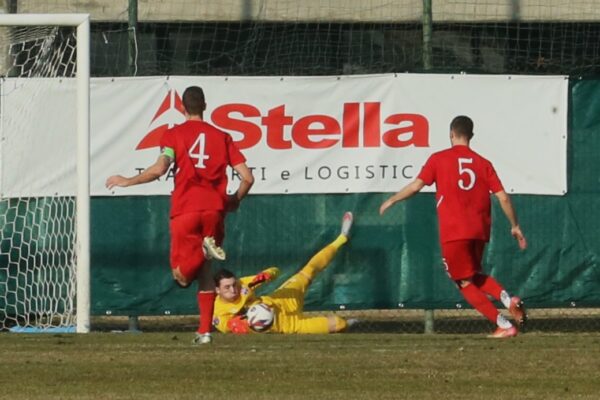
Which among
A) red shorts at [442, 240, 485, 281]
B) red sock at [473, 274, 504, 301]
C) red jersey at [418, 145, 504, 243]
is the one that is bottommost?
red sock at [473, 274, 504, 301]

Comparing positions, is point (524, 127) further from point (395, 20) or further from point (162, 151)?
point (162, 151)

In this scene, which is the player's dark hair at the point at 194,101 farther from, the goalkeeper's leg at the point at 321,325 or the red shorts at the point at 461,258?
the goalkeeper's leg at the point at 321,325

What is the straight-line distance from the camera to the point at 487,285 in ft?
43.3

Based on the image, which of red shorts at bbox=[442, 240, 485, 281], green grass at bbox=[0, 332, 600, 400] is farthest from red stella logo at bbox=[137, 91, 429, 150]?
green grass at bbox=[0, 332, 600, 400]

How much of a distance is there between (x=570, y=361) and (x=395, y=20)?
279 inches

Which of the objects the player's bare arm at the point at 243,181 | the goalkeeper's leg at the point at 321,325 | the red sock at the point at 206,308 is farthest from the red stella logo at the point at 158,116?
the red sock at the point at 206,308

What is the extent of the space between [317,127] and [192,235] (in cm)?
320

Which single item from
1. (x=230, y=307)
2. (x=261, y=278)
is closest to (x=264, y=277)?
(x=261, y=278)

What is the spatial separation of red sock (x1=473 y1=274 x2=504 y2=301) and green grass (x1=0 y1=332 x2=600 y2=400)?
0.47 metres

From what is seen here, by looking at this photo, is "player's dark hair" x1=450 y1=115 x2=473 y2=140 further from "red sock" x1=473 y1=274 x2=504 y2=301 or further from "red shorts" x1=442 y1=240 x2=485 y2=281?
"red sock" x1=473 y1=274 x2=504 y2=301

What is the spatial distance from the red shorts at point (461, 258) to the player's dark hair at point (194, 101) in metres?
2.36

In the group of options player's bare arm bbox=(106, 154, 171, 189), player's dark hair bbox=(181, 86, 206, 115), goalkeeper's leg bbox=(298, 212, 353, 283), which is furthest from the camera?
goalkeeper's leg bbox=(298, 212, 353, 283)

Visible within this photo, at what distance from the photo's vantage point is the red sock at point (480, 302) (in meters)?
13.0

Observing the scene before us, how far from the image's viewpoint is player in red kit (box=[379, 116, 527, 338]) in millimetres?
13148
